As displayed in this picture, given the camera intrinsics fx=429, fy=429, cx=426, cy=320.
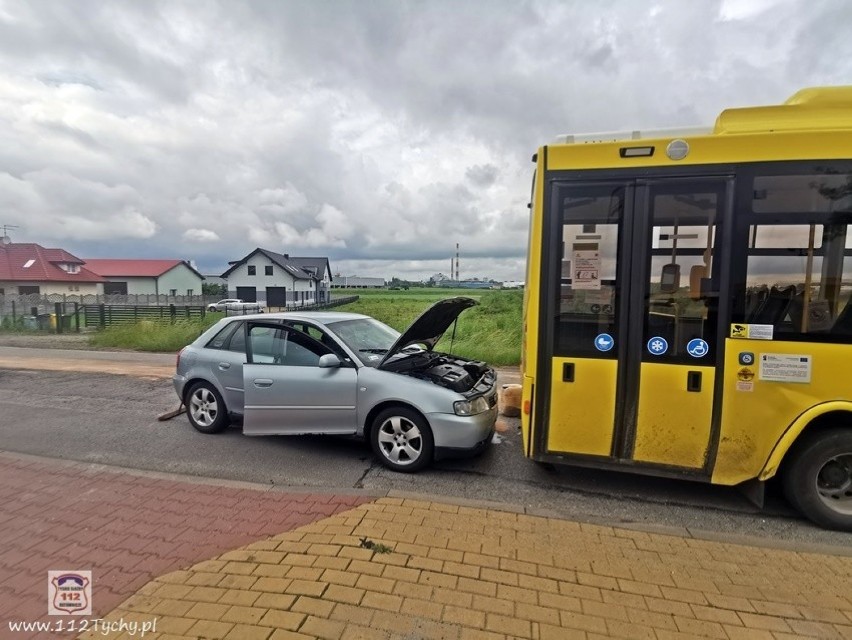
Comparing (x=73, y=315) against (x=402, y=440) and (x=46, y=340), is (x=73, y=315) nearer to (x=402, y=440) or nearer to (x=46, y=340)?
(x=46, y=340)

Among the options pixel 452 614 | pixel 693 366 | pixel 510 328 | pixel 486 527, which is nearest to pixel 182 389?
pixel 486 527

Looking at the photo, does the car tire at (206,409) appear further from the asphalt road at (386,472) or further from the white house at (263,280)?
the white house at (263,280)

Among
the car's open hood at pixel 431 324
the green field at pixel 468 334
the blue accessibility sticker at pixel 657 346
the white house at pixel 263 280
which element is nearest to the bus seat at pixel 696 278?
the blue accessibility sticker at pixel 657 346

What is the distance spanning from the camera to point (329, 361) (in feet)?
15.3

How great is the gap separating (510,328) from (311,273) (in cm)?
4835

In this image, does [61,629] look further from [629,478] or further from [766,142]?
[766,142]

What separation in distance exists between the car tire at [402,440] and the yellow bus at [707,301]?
1147 millimetres

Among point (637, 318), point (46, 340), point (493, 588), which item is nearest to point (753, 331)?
point (637, 318)

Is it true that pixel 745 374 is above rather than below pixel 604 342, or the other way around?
below

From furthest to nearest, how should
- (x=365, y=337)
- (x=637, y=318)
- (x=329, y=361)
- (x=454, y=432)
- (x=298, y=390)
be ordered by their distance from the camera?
(x=365, y=337), (x=298, y=390), (x=329, y=361), (x=454, y=432), (x=637, y=318)

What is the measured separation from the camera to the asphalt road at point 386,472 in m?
3.58

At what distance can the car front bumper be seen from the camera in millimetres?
4281

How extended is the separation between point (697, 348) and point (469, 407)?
6.82 feet

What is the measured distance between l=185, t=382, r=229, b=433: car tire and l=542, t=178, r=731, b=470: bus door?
4.20 metres
